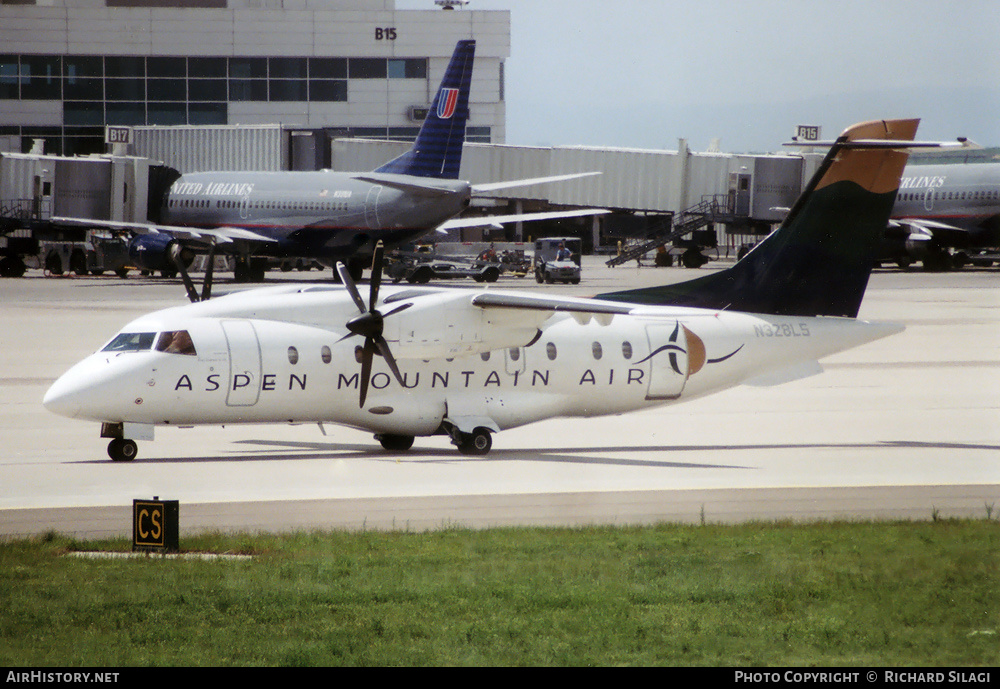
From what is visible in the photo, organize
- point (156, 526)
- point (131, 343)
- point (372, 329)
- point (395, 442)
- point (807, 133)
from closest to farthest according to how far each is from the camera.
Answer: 1. point (156, 526)
2. point (131, 343)
3. point (372, 329)
4. point (395, 442)
5. point (807, 133)

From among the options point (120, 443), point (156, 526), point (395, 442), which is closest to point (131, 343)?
point (120, 443)

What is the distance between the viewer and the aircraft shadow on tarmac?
24391mm

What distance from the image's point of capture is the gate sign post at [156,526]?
15.7 metres

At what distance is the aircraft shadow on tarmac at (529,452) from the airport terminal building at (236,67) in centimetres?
4179

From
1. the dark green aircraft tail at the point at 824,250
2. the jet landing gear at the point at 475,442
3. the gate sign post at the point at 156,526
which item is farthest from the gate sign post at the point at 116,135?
the gate sign post at the point at 156,526

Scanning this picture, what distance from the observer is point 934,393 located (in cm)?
3459

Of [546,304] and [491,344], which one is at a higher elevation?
[546,304]

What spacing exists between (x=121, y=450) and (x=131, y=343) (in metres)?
2.03

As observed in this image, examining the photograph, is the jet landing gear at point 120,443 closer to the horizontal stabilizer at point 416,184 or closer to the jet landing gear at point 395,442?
the jet landing gear at point 395,442

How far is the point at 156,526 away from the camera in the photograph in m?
15.7

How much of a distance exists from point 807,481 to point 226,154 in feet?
237

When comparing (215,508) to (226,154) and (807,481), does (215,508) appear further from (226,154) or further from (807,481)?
(226,154)

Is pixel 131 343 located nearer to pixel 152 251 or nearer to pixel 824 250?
pixel 824 250

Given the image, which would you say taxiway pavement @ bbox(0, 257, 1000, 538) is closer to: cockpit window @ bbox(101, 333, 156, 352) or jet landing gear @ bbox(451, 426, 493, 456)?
jet landing gear @ bbox(451, 426, 493, 456)
